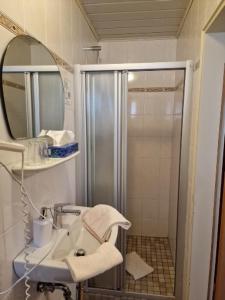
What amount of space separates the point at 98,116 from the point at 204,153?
2.58ft

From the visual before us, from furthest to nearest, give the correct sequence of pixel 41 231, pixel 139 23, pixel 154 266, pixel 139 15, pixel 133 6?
pixel 154 266
pixel 139 23
pixel 139 15
pixel 133 6
pixel 41 231

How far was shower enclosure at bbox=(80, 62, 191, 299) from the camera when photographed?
5.33 feet

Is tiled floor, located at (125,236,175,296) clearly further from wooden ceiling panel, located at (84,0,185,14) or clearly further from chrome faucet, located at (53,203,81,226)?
wooden ceiling panel, located at (84,0,185,14)

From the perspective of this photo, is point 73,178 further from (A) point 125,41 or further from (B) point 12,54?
(A) point 125,41

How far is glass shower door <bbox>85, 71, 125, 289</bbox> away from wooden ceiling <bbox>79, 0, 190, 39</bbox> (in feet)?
2.09

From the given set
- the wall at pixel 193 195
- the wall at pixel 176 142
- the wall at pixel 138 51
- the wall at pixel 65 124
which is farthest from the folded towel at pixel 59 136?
the wall at pixel 138 51

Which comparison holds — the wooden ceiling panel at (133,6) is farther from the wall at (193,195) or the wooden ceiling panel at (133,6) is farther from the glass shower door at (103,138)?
the glass shower door at (103,138)

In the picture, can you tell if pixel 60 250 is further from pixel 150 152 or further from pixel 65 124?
pixel 150 152

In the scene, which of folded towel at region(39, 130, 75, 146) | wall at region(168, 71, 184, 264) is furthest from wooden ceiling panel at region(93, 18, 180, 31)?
folded towel at region(39, 130, 75, 146)

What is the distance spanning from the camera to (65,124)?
1543 mm

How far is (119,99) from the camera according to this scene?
63.7 inches

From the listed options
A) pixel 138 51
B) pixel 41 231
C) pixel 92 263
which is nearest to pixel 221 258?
pixel 92 263

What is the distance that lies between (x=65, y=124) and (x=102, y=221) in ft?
2.25

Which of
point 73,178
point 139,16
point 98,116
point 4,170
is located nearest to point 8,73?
point 4,170
